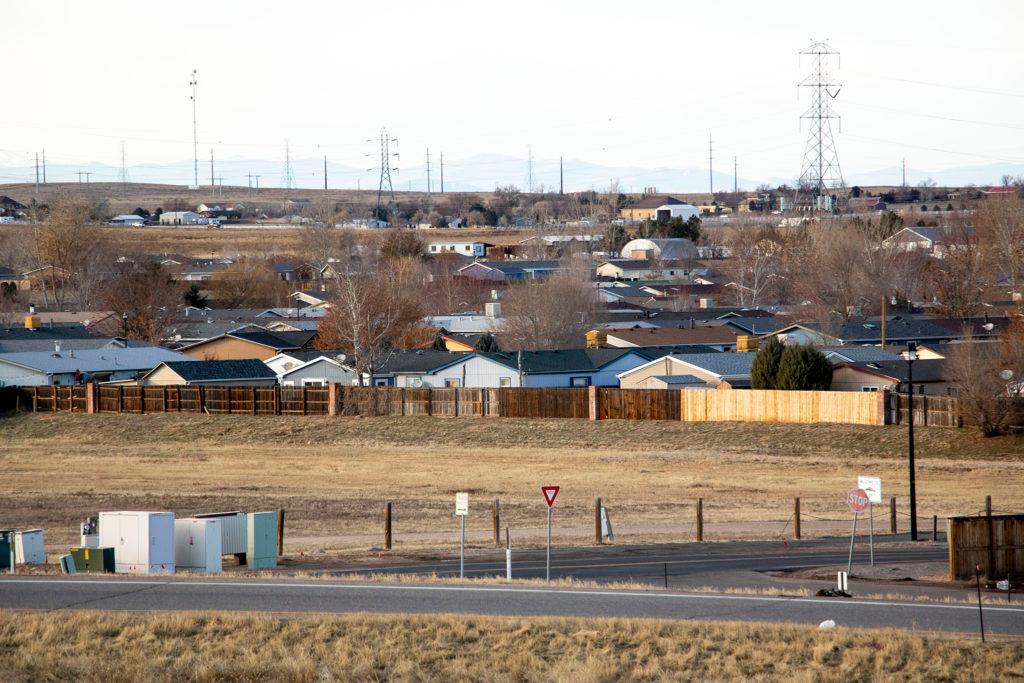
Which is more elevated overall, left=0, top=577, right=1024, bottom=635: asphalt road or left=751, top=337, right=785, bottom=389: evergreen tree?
left=751, top=337, right=785, bottom=389: evergreen tree

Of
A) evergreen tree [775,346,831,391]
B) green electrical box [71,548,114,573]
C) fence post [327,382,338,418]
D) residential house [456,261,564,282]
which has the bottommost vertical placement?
fence post [327,382,338,418]

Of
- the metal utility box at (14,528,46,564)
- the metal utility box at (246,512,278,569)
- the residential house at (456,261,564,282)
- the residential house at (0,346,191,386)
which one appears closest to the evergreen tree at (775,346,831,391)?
the residential house at (0,346,191,386)

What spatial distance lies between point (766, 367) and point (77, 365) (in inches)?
1501

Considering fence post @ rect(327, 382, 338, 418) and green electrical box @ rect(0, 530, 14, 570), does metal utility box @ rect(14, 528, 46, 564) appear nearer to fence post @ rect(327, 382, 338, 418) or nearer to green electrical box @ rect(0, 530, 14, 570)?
green electrical box @ rect(0, 530, 14, 570)

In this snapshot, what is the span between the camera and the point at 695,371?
67.2 meters

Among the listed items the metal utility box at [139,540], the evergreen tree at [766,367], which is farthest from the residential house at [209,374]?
the metal utility box at [139,540]

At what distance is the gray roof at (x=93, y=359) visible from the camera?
74875mm

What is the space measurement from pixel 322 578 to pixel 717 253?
153 meters

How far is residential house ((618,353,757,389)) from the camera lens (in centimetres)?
6625

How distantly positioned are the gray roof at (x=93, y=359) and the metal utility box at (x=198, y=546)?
5110 cm

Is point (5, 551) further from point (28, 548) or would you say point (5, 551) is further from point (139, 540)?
point (139, 540)

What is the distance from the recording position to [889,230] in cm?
14025

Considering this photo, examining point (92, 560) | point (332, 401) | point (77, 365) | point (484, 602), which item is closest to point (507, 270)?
point (77, 365)

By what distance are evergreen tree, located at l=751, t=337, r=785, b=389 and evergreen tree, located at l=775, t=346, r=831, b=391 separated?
1.24 feet
